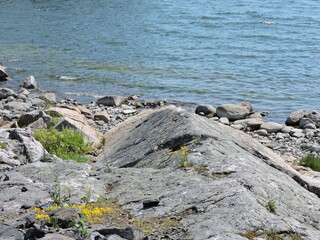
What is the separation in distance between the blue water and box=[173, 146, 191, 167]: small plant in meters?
11.2

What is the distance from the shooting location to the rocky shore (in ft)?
14.2

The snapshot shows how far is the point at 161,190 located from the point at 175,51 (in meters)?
22.7

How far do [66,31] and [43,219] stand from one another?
31.2 meters

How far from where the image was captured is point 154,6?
45.8 metres

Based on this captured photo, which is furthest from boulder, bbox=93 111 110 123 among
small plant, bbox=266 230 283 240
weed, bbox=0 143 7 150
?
small plant, bbox=266 230 283 240

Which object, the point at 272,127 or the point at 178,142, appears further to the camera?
the point at 272,127

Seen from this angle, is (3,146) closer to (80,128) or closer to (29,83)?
(80,128)

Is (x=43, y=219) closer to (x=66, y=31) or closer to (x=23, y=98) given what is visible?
(x=23, y=98)

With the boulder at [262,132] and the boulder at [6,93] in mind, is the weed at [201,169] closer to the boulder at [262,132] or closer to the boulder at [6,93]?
the boulder at [262,132]

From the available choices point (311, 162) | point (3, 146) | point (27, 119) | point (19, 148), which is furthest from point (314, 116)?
point (3, 146)

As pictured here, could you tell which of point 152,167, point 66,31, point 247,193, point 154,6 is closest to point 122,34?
point 66,31

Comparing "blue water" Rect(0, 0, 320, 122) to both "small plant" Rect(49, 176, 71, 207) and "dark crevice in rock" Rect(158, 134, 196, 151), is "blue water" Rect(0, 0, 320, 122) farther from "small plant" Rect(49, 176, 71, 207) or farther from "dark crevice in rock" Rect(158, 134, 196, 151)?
"small plant" Rect(49, 176, 71, 207)

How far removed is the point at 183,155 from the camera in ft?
21.4

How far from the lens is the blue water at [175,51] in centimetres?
2075
